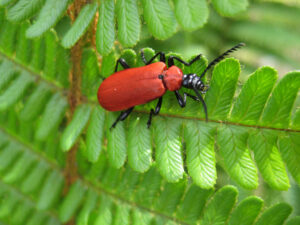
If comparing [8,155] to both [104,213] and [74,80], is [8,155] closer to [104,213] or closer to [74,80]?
[74,80]

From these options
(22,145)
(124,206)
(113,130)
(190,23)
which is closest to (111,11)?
(190,23)

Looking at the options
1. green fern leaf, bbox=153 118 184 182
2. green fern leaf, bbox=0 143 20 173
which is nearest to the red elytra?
green fern leaf, bbox=153 118 184 182

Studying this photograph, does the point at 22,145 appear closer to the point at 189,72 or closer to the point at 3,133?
the point at 3,133

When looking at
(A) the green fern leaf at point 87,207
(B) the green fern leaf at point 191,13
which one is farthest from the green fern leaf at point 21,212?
(B) the green fern leaf at point 191,13

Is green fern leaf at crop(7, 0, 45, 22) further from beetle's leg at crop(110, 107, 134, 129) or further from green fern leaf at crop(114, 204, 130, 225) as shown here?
green fern leaf at crop(114, 204, 130, 225)

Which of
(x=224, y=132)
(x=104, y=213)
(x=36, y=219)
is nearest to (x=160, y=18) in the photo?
(x=224, y=132)

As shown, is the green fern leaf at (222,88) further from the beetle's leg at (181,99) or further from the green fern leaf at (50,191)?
the green fern leaf at (50,191)

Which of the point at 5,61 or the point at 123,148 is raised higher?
the point at 5,61
